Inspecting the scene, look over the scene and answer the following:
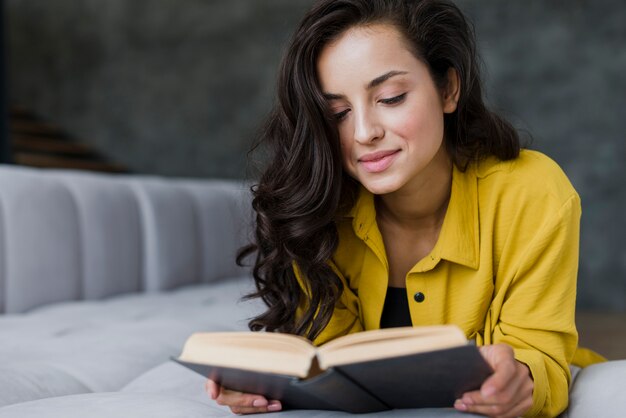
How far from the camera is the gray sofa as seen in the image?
3.52ft

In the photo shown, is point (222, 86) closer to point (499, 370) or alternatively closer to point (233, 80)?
point (233, 80)

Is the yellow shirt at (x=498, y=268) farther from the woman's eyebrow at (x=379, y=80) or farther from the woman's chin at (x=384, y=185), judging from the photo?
the woman's eyebrow at (x=379, y=80)

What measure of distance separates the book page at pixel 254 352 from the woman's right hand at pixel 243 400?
0.14 m

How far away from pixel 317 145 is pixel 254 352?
1.75 feet

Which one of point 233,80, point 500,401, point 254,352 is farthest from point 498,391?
point 233,80

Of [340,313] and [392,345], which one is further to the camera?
[340,313]

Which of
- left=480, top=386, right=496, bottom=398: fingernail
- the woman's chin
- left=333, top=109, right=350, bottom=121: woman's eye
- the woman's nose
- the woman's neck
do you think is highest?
left=333, top=109, right=350, bottom=121: woman's eye

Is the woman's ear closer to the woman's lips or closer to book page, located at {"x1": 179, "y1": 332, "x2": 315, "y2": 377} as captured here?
the woman's lips

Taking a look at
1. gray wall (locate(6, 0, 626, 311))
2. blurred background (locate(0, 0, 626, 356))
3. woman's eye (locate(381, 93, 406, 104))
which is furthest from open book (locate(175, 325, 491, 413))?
gray wall (locate(6, 0, 626, 311))

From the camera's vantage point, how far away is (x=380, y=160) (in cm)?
118

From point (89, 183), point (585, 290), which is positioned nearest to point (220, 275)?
point (89, 183)

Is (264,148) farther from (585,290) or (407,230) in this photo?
(585,290)

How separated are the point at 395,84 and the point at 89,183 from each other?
1.69 meters

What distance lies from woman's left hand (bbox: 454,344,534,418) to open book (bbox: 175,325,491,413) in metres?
0.01
